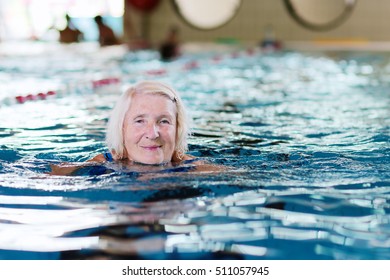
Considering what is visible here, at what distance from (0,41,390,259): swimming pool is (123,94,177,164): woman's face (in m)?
0.12

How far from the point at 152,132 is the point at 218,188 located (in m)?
0.40

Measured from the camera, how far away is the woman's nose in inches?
118

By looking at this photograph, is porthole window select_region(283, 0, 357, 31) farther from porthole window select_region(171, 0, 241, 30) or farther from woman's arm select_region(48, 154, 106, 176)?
woman's arm select_region(48, 154, 106, 176)

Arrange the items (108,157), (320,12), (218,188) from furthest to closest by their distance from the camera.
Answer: (320,12)
(108,157)
(218,188)

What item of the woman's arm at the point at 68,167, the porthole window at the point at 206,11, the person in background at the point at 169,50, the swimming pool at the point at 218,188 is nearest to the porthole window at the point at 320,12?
the porthole window at the point at 206,11

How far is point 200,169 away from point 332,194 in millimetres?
710

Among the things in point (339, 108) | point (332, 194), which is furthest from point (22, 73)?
point (332, 194)

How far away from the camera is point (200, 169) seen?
3.27 metres

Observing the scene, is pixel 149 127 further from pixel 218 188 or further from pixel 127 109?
pixel 218 188

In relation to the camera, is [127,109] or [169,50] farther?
[169,50]

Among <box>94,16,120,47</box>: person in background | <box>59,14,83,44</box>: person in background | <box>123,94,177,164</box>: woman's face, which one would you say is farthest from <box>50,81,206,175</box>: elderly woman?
<box>59,14,83,44</box>: person in background

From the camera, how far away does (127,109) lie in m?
3.08

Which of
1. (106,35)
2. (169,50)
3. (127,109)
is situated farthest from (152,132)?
(106,35)

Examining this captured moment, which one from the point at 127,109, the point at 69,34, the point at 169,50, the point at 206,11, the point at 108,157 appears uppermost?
the point at 206,11
